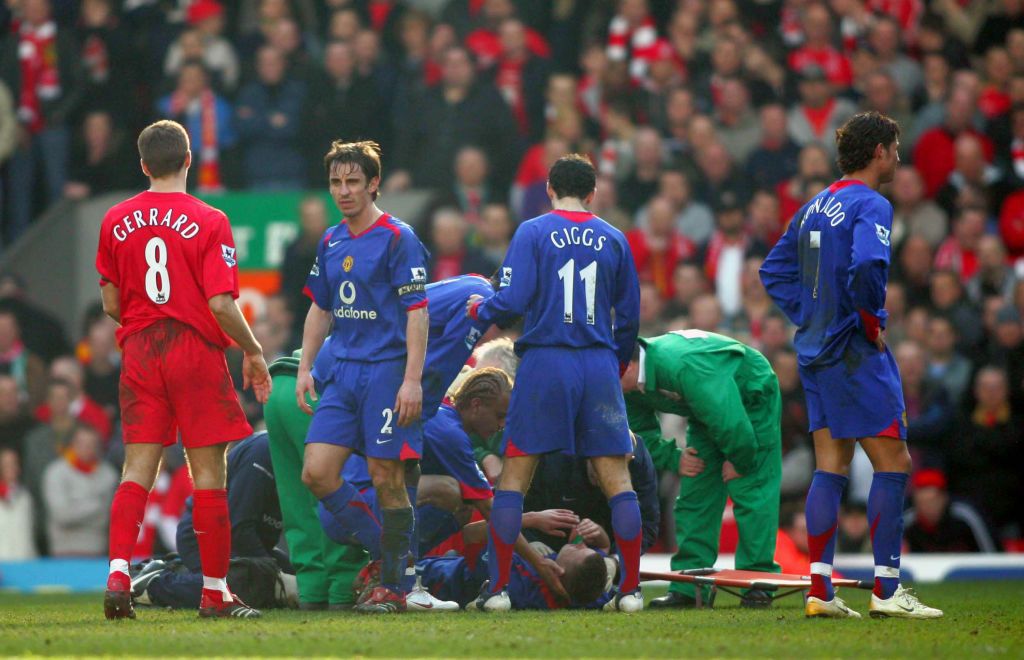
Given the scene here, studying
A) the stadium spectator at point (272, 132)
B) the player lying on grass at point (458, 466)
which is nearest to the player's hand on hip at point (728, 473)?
the player lying on grass at point (458, 466)

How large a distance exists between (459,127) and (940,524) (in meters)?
5.61

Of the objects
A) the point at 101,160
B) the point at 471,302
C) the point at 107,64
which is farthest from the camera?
the point at 107,64

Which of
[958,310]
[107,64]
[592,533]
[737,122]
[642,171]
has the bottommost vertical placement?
[592,533]

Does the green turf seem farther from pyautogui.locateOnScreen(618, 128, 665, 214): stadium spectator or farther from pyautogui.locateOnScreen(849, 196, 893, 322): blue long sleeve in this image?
pyautogui.locateOnScreen(618, 128, 665, 214): stadium spectator

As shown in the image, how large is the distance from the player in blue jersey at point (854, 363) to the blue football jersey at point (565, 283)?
3.29 ft

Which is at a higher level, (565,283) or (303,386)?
(565,283)

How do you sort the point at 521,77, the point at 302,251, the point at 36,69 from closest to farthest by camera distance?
the point at 302,251, the point at 521,77, the point at 36,69

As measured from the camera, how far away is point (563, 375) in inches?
330

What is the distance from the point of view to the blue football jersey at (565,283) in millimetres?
8438

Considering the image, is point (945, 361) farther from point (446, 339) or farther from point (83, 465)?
point (83, 465)

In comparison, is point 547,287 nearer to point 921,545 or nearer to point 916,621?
point 916,621

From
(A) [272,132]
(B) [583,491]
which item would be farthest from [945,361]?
(A) [272,132]

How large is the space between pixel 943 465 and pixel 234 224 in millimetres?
6465

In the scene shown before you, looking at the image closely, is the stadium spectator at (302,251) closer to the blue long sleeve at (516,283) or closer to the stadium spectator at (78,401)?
the stadium spectator at (78,401)
